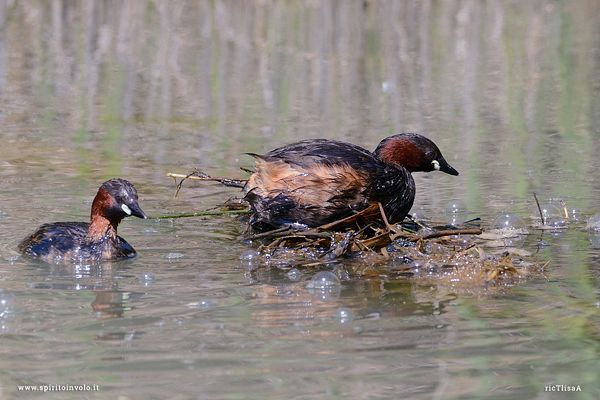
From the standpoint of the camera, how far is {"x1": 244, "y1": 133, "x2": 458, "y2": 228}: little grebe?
5902mm

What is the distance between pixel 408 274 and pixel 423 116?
6.68m

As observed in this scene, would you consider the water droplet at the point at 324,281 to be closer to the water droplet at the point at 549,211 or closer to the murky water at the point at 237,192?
the murky water at the point at 237,192

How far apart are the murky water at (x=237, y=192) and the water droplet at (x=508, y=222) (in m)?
0.18

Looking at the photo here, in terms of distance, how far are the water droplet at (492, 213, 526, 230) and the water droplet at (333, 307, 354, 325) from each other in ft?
7.34

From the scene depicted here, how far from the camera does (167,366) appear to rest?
3596mm

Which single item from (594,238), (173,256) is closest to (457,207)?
(594,238)

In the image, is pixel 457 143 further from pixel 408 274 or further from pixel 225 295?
pixel 225 295

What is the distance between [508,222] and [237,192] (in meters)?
2.80

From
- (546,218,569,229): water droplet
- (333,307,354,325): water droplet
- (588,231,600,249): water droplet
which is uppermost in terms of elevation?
(546,218,569,229): water droplet

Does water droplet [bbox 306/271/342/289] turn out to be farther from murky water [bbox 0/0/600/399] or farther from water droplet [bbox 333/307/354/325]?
water droplet [bbox 333/307/354/325]

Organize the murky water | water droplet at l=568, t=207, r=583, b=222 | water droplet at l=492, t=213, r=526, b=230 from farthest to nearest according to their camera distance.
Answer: water droplet at l=568, t=207, r=583, b=222 < water droplet at l=492, t=213, r=526, b=230 < the murky water

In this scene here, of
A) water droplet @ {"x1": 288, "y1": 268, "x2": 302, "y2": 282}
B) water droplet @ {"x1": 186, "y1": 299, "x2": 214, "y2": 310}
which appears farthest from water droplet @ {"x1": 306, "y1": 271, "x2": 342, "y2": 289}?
water droplet @ {"x1": 186, "y1": 299, "x2": 214, "y2": 310}

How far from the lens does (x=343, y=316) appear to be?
4.25 metres

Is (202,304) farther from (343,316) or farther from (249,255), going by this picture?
(249,255)
